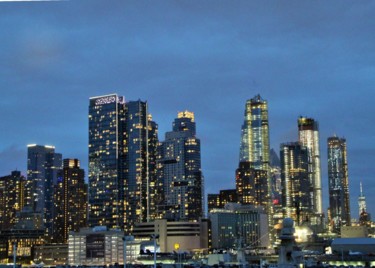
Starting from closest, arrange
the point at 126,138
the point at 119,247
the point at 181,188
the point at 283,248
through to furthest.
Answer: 1. the point at 283,248
2. the point at 119,247
3. the point at 126,138
4. the point at 181,188

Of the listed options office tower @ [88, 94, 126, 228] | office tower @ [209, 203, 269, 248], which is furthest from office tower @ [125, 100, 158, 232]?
office tower @ [209, 203, 269, 248]

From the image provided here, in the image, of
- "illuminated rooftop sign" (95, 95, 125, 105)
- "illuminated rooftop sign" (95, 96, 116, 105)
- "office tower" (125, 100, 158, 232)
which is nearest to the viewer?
"office tower" (125, 100, 158, 232)

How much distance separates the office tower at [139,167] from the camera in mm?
149625

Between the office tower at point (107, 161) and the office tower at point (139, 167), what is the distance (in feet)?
4.98

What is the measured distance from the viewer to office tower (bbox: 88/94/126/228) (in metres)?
150

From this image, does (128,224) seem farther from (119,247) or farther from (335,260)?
(335,260)

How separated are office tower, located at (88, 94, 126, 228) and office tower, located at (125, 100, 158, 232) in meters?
1.52

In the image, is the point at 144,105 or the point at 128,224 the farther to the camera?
the point at 144,105

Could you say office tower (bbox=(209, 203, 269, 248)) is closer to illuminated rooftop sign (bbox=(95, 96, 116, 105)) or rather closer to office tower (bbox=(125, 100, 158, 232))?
office tower (bbox=(125, 100, 158, 232))

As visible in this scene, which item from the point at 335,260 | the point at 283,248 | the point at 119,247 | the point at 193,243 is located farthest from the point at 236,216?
the point at 283,248

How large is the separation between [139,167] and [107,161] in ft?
27.9

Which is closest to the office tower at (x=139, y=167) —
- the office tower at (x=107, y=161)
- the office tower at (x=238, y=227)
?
the office tower at (x=107, y=161)

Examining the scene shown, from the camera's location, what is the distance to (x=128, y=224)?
14712 centimetres

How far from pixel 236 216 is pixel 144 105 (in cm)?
3909
